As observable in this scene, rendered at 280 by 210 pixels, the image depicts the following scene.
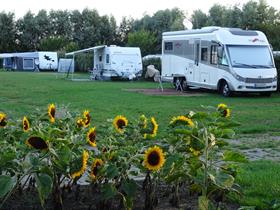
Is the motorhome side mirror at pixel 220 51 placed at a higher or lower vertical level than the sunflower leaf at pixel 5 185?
higher

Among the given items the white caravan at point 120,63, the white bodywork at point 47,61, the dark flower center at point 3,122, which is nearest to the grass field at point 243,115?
the dark flower center at point 3,122

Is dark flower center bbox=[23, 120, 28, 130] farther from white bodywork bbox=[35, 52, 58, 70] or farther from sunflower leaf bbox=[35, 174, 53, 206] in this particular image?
white bodywork bbox=[35, 52, 58, 70]

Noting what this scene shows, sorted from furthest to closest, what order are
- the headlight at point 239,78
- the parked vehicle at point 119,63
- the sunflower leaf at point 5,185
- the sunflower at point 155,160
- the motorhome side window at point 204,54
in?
the parked vehicle at point 119,63 → the motorhome side window at point 204,54 → the headlight at point 239,78 → the sunflower at point 155,160 → the sunflower leaf at point 5,185

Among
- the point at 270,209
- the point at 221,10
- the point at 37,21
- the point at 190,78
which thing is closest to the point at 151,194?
the point at 270,209

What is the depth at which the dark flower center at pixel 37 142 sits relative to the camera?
287 cm

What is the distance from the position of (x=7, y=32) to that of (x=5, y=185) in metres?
66.7

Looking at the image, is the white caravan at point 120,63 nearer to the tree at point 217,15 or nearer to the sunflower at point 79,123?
the tree at point 217,15

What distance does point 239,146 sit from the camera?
24.8 ft

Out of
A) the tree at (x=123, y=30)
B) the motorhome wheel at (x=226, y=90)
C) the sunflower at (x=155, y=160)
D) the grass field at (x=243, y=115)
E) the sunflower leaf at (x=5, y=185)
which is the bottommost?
the grass field at (x=243, y=115)

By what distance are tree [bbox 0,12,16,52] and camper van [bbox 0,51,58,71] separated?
11992 mm

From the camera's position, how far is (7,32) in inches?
2606

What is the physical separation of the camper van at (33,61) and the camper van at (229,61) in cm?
3287

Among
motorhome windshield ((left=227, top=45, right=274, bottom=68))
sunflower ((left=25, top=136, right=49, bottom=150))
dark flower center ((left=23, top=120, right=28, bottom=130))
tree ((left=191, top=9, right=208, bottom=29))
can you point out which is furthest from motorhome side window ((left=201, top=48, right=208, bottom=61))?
tree ((left=191, top=9, right=208, bottom=29))

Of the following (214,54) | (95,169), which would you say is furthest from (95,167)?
(214,54)
